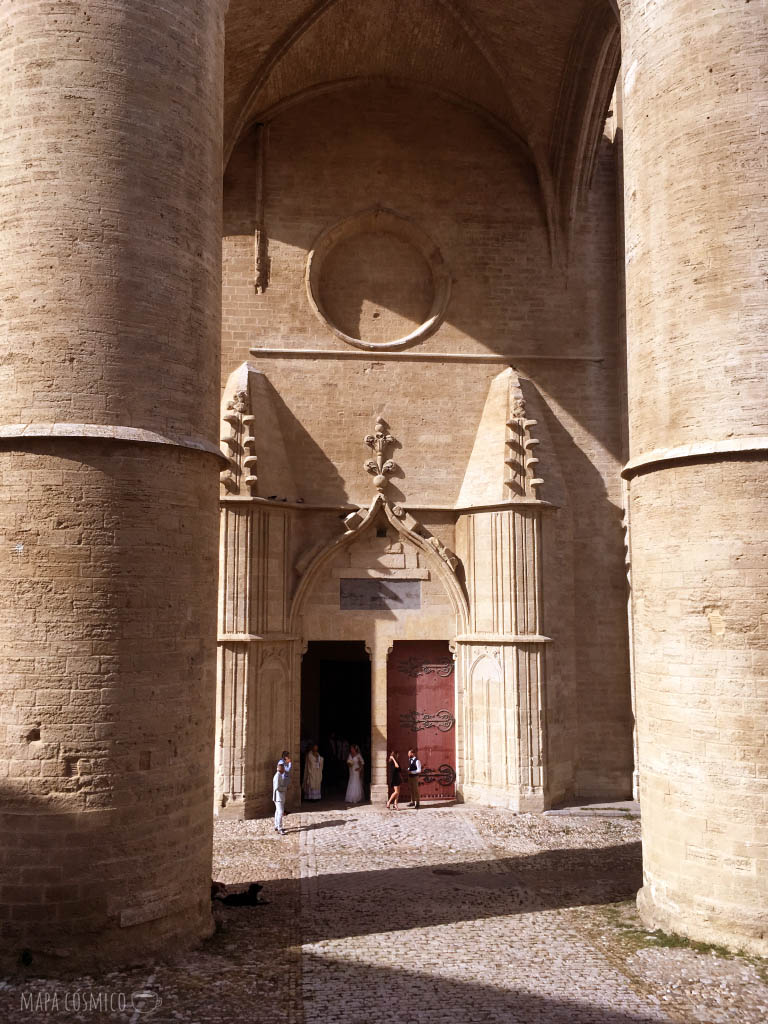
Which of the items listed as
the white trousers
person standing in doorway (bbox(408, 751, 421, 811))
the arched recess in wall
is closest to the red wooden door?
person standing in doorway (bbox(408, 751, 421, 811))

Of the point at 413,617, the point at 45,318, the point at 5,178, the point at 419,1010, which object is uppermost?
the point at 5,178

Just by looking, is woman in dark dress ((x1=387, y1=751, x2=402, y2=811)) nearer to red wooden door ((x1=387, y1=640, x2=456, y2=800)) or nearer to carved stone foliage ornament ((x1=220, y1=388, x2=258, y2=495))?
red wooden door ((x1=387, y1=640, x2=456, y2=800))

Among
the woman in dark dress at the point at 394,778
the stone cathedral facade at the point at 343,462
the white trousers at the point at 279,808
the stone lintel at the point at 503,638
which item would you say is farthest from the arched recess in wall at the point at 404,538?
the white trousers at the point at 279,808

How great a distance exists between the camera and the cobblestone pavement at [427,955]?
6.31 m

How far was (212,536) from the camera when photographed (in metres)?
8.30

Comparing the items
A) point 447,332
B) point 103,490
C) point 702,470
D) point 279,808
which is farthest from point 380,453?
point 103,490

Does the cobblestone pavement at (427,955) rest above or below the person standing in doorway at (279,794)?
below

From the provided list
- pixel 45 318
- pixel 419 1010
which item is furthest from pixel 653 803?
pixel 45 318

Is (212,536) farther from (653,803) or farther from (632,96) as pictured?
(632,96)

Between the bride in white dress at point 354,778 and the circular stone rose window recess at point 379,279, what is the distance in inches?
262

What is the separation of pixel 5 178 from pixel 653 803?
320 inches

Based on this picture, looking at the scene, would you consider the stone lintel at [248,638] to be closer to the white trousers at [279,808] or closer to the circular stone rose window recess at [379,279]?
the white trousers at [279,808]

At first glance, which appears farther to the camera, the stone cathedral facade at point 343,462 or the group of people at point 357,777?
the group of people at point 357,777

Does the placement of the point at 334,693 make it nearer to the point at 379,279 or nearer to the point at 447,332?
the point at 447,332
